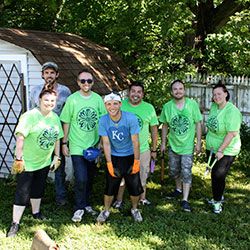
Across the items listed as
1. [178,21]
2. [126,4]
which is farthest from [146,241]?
[126,4]

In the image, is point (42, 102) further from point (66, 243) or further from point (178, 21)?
point (178, 21)

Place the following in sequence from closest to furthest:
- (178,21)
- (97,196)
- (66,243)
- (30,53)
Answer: (66,243) < (97,196) < (30,53) < (178,21)

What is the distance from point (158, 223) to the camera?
4938 mm

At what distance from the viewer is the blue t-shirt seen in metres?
4.61

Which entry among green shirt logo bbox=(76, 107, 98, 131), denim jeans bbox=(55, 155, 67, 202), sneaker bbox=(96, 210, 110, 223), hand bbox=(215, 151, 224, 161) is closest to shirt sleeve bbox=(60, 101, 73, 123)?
green shirt logo bbox=(76, 107, 98, 131)

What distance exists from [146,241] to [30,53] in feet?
12.5

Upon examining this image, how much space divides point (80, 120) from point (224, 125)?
5.88 ft

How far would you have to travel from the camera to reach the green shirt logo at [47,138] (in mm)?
4496

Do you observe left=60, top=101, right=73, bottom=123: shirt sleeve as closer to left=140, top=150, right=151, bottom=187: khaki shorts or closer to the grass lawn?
left=140, top=150, right=151, bottom=187: khaki shorts

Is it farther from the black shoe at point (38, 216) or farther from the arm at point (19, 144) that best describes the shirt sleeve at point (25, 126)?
the black shoe at point (38, 216)

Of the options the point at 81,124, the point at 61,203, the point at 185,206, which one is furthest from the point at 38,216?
the point at 185,206

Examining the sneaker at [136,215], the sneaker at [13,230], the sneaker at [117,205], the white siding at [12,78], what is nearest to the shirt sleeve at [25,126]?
the sneaker at [13,230]

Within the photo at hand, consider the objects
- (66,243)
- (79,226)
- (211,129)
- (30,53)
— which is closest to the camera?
(66,243)

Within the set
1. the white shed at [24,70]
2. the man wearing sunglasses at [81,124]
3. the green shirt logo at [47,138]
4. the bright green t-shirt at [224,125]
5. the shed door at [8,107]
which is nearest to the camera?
the green shirt logo at [47,138]
